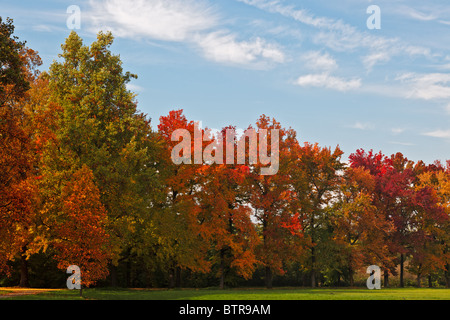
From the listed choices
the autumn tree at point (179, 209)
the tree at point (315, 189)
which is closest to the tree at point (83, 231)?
the autumn tree at point (179, 209)

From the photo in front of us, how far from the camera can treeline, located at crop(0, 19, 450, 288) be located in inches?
1130

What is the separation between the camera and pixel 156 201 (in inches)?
1612

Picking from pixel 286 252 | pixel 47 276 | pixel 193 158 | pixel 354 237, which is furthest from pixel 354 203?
pixel 47 276

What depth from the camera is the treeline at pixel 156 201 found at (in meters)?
28.7

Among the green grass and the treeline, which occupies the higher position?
the treeline

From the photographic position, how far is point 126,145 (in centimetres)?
3494

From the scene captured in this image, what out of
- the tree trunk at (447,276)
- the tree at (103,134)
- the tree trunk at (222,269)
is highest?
the tree at (103,134)

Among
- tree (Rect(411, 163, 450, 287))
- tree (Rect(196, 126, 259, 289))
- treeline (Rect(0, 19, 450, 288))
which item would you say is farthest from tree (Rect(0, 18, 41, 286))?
tree (Rect(411, 163, 450, 287))

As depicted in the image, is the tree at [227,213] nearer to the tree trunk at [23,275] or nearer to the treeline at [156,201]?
the treeline at [156,201]

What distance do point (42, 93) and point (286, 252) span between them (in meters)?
27.8

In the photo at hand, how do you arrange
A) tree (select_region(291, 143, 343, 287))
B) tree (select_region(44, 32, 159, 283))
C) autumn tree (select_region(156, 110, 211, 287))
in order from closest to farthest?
tree (select_region(44, 32, 159, 283)), autumn tree (select_region(156, 110, 211, 287)), tree (select_region(291, 143, 343, 287))

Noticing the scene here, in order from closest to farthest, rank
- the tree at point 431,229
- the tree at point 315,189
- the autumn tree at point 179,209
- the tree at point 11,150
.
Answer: the tree at point 11,150 → the autumn tree at point 179,209 → the tree at point 315,189 → the tree at point 431,229

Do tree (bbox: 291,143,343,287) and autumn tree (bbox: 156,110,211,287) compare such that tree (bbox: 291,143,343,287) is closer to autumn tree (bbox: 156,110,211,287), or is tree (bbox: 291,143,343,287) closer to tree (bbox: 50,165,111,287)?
autumn tree (bbox: 156,110,211,287)
